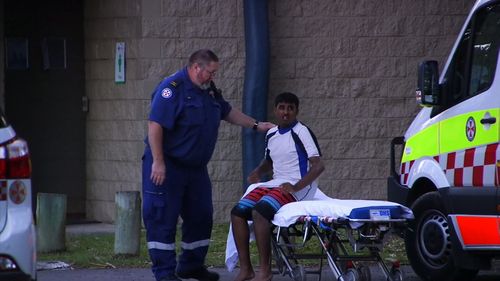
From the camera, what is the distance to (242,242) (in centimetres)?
862

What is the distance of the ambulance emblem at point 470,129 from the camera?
8.28 metres

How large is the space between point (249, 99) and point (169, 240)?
13.3 ft

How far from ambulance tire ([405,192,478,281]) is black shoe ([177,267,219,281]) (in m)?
1.60

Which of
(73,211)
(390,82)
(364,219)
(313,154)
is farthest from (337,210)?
(73,211)

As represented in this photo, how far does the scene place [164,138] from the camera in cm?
841

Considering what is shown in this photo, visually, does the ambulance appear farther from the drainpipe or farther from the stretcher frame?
the drainpipe

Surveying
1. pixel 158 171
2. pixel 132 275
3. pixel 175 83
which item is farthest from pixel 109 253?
pixel 175 83

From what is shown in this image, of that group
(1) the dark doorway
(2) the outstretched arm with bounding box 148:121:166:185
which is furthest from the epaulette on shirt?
(1) the dark doorway

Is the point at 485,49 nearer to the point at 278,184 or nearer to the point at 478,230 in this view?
the point at 478,230

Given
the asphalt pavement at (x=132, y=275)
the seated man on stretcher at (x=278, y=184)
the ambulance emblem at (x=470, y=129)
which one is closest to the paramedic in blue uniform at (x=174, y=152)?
the seated man on stretcher at (x=278, y=184)

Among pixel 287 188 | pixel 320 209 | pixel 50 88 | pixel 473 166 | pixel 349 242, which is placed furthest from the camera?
pixel 50 88

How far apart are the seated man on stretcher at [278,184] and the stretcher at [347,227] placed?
146 mm

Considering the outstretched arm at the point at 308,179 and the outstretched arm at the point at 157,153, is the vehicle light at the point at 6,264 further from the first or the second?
the outstretched arm at the point at 308,179

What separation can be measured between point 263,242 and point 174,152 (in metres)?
0.94
